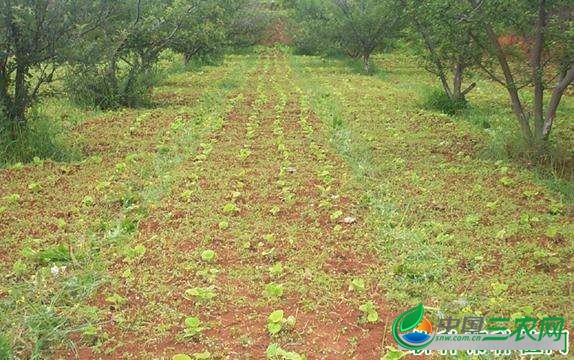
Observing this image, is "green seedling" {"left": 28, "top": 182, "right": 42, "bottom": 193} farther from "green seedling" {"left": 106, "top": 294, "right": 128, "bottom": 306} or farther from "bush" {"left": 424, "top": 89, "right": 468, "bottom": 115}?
"bush" {"left": 424, "top": 89, "right": 468, "bottom": 115}

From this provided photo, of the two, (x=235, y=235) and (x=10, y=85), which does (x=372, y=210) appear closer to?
(x=235, y=235)

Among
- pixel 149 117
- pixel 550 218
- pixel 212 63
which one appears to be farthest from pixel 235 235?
pixel 212 63

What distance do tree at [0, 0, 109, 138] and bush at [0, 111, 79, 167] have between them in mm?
109

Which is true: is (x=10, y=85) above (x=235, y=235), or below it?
above

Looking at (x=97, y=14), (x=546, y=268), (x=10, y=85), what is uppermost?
(x=97, y=14)

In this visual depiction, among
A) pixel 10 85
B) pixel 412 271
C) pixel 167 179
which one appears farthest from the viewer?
pixel 10 85

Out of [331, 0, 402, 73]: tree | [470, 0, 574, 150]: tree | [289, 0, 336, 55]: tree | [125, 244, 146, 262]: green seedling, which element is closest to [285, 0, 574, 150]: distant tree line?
[470, 0, 574, 150]: tree

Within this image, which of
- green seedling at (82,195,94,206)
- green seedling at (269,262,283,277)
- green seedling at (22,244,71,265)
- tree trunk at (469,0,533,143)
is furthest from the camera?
tree trunk at (469,0,533,143)

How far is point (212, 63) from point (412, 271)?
71.5ft

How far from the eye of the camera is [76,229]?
18.9 ft

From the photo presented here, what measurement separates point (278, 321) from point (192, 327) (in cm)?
61

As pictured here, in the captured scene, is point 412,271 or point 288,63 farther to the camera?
point 288,63

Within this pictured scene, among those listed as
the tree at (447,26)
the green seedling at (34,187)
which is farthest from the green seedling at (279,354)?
the tree at (447,26)

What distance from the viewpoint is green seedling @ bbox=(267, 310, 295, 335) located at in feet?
13.2
